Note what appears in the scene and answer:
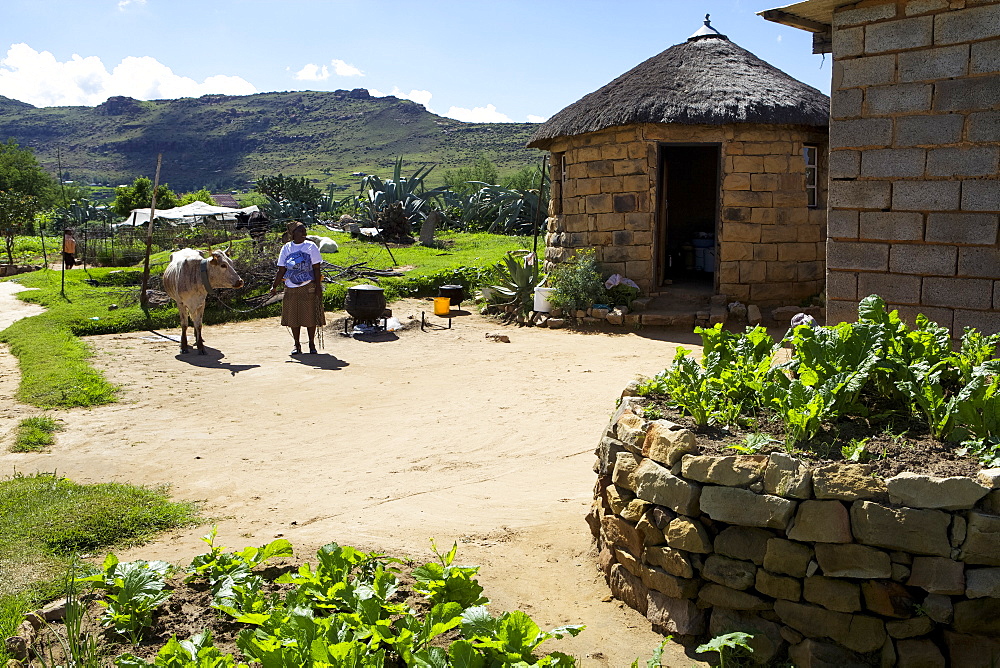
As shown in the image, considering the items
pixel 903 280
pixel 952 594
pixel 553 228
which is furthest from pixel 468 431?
pixel 553 228

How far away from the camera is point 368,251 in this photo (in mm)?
21422

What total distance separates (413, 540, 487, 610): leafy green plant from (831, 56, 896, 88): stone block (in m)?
5.48

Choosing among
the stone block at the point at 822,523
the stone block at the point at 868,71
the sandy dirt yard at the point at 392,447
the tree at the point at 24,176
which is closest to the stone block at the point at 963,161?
the stone block at the point at 868,71

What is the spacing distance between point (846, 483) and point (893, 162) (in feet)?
14.4

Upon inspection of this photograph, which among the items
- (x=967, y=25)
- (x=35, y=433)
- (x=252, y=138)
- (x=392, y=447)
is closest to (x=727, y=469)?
(x=392, y=447)

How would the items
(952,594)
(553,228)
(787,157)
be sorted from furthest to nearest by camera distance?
(553,228) < (787,157) < (952,594)

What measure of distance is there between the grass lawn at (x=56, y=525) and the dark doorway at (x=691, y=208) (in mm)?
13423

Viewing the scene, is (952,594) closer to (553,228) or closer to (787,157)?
(787,157)

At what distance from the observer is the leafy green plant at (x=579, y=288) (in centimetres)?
1275

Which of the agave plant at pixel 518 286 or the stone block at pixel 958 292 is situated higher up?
the stone block at pixel 958 292

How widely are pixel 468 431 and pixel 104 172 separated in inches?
3963

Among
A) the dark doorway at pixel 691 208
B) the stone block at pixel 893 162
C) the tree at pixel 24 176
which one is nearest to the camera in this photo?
the stone block at pixel 893 162

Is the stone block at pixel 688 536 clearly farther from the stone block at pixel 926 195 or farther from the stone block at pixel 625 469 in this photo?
the stone block at pixel 926 195

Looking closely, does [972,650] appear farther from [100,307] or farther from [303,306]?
[100,307]
